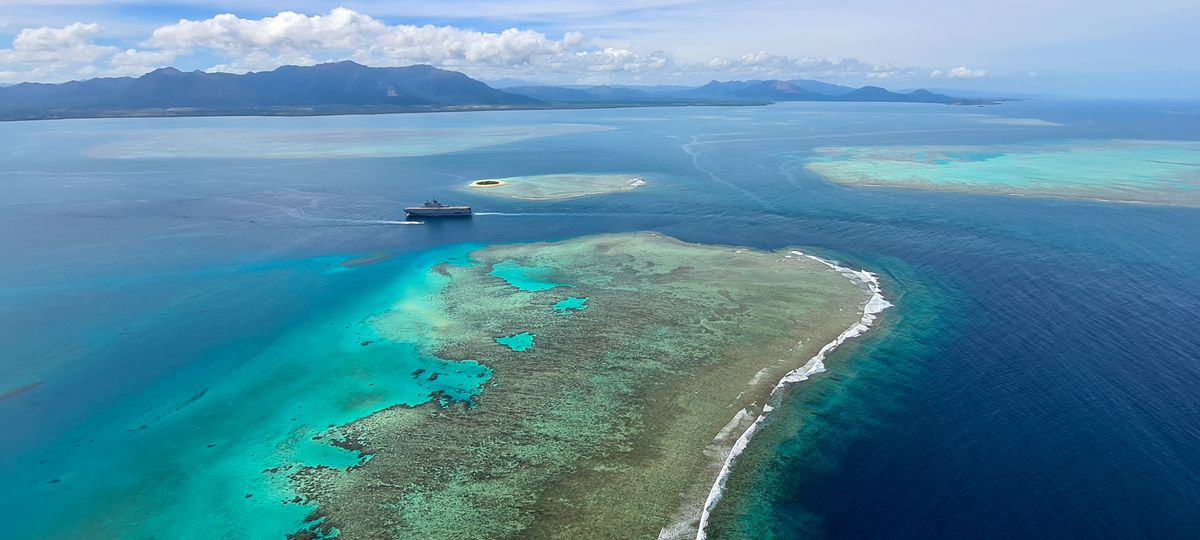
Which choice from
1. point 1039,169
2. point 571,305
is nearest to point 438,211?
point 571,305

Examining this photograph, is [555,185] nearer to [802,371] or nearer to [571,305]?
[571,305]

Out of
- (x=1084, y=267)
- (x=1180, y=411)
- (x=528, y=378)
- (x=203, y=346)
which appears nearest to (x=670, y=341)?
(x=528, y=378)

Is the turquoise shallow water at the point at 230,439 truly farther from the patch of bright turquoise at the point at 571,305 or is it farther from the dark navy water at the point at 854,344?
the patch of bright turquoise at the point at 571,305

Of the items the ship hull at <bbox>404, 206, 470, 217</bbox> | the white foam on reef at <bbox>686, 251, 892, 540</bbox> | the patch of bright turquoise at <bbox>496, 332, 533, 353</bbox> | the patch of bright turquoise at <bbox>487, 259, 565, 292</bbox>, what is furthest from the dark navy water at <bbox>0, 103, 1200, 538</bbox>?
the patch of bright turquoise at <bbox>496, 332, 533, 353</bbox>

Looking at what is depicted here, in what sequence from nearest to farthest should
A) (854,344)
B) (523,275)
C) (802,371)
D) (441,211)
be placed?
(802,371) < (854,344) < (523,275) < (441,211)

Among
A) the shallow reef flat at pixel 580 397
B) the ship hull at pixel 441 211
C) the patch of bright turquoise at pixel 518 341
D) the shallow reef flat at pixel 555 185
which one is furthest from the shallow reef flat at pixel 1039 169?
the patch of bright turquoise at pixel 518 341

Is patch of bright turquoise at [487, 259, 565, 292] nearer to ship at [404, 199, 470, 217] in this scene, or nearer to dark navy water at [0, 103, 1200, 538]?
dark navy water at [0, 103, 1200, 538]

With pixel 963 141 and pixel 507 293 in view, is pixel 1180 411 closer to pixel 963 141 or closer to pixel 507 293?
pixel 507 293
